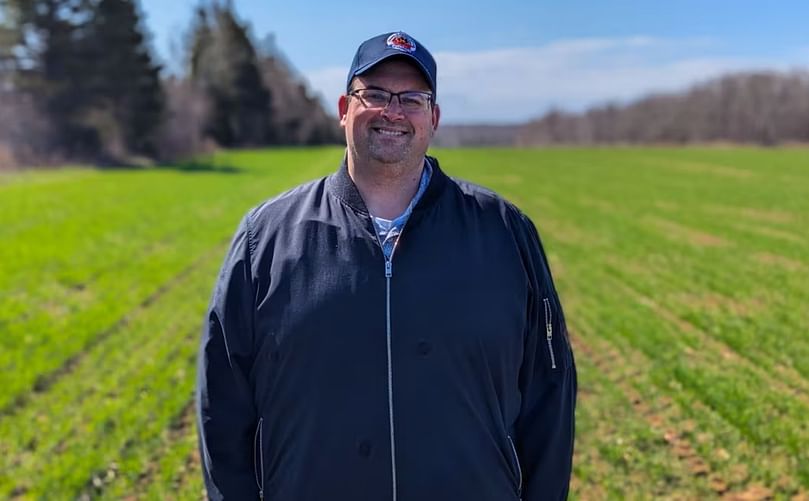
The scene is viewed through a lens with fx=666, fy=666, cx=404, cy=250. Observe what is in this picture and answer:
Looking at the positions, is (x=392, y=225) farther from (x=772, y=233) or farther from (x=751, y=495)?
(x=772, y=233)

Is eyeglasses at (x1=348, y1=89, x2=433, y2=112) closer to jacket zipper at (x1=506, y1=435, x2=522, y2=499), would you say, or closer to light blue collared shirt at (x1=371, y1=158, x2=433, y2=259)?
light blue collared shirt at (x1=371, y1=158, x2=433, y2=259)

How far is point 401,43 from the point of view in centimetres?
213

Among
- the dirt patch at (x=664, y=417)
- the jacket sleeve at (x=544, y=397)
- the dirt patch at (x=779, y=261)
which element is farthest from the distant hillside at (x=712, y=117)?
the jacket sleeve at (x=544, y=397)

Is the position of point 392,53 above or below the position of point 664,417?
above

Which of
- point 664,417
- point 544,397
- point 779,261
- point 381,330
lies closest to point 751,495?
point 664,417

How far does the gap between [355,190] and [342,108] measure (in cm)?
32

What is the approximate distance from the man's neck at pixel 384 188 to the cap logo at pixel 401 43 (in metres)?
0.36

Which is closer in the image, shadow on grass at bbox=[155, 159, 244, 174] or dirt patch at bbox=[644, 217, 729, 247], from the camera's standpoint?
dirt patch at bbox=[644, 217, 729, 247]

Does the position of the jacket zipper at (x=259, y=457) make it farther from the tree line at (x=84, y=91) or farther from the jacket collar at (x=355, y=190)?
the tree line at (x=84, y=91)

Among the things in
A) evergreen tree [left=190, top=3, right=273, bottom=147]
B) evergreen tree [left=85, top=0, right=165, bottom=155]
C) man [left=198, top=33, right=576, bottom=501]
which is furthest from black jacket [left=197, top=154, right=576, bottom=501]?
evergreen tree [left=190, top=3, right=273, bottom=147]

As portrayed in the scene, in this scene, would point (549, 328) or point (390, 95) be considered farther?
point (549, 328)

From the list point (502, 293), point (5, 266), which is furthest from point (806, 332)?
point (5, 266)

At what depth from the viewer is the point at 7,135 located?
37844mm

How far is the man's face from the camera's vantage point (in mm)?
2125
